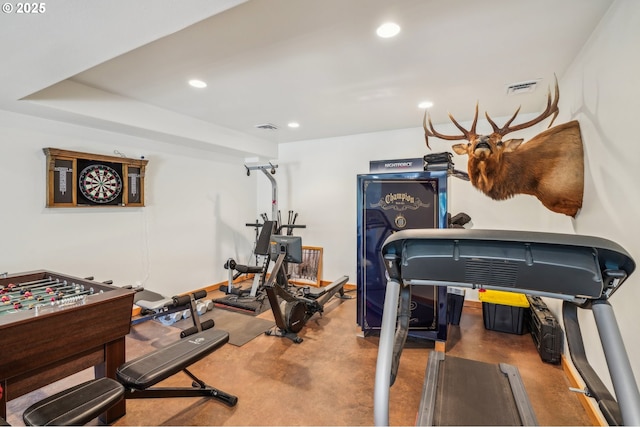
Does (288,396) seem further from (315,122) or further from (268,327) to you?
(315,122)

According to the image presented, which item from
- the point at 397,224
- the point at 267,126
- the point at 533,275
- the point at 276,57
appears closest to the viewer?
the point at 533,275

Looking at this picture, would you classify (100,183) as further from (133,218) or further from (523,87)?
(523,87)

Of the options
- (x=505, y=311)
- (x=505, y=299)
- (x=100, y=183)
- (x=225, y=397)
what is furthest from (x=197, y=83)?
(x=505, y=311)

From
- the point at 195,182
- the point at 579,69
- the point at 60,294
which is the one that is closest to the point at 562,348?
the point at 579,69

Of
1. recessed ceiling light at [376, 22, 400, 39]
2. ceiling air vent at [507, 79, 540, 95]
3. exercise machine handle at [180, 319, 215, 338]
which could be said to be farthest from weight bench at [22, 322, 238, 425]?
ceiling air vent at [507, 79, 540, 95]

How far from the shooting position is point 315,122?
432cm

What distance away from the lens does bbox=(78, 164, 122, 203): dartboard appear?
3.39 metres

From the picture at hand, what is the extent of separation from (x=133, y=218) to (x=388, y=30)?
382 centimetres

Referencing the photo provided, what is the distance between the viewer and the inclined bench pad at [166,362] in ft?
5.84

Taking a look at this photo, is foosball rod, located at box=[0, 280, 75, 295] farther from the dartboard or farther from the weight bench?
the dartboard

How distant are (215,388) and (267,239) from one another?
2713 mm

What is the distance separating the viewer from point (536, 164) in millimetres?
2525

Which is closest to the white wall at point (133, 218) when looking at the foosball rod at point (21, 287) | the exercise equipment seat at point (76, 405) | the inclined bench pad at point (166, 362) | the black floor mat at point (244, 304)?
the black floor mat at point (244, 304)

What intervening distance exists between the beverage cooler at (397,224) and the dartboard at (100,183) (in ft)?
10.1
